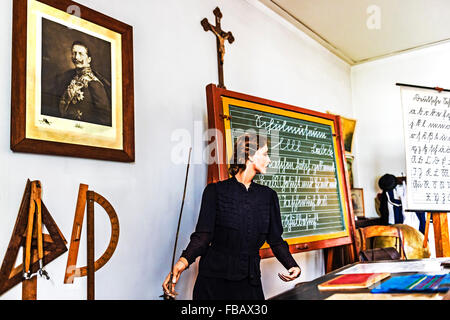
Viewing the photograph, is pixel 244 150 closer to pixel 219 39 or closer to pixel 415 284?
pixel 415 284

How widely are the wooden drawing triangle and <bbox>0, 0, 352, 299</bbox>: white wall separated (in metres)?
0.04

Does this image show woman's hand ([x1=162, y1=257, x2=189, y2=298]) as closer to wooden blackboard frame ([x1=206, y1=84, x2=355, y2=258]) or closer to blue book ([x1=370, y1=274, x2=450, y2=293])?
wooden blackboard frame ([x1=206, y1=84, x2=355, y2=258])

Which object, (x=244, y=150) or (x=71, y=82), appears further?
(x=244, y=150)

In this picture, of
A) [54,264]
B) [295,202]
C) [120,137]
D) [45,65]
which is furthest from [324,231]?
[45,65]

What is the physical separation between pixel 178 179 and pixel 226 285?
34.6 inches

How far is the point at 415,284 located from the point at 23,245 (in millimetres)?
1666

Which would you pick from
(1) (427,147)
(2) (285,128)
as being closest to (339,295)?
(2) (285,128)

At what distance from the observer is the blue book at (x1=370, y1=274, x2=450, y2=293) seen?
144 centimetres

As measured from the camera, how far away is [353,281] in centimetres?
165

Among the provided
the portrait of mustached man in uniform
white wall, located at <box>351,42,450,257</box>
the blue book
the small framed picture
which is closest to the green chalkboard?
the portrait of mustached man in uniform

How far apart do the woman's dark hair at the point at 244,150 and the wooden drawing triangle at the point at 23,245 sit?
3.28 ft

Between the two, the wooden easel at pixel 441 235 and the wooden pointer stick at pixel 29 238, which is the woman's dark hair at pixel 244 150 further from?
the wooden easel at pixel 441 235

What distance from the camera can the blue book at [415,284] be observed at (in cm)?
144

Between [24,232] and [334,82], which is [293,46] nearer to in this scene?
[334,82]
